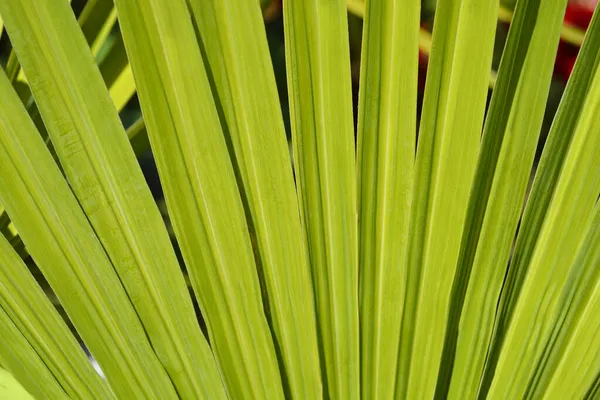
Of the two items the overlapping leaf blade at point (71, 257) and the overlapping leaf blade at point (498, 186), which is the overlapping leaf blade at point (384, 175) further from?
the overlapping leaf blade at point (71, 257)

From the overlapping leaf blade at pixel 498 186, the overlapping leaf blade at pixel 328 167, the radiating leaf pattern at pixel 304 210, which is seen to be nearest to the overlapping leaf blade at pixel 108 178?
the radiating leaf pattern at pixel 304 210

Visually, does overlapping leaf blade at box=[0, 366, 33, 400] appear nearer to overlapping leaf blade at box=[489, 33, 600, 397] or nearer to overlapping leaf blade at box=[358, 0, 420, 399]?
overlapping leaf blade at box=[358, 0, 420, 399]

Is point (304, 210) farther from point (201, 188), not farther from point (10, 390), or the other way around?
point (10, 390)

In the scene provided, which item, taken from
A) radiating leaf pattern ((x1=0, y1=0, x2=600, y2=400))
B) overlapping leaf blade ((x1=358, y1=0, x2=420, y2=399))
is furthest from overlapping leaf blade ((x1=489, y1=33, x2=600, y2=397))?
overlapping leaf blade ((x1=358, y1=0, x2=420, y2=399))

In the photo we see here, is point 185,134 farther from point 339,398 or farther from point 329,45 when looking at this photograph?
point 339,398

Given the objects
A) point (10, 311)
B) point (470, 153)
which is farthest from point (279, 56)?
point (10, 311)

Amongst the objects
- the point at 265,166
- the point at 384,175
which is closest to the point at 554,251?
the point at 384,175
